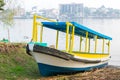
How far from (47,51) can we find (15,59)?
9.81 ft

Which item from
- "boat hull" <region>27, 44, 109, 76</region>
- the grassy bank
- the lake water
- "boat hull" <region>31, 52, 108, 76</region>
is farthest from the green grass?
the lake water

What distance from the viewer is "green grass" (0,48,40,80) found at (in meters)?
15.3

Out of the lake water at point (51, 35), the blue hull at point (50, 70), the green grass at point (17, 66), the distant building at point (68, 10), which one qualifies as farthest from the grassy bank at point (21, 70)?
the distant building at point (68, 10)

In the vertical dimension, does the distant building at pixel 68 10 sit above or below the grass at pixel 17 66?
above

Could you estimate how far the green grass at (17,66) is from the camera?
15270 mm

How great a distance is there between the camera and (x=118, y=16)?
138875mm

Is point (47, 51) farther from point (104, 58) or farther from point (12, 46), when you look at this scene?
point (104, 58)

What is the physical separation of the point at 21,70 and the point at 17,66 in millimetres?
398

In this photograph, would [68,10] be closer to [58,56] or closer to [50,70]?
[50,70]

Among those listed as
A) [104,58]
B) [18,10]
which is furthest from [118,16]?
[104,58]

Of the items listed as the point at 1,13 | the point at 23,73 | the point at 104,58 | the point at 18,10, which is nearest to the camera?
the point at 23,73

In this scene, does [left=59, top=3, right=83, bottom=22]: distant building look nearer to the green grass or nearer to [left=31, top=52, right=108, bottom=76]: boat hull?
the green grass

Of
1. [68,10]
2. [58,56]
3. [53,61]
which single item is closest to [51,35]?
[68,10]

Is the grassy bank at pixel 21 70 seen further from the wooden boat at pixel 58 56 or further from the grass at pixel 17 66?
the wooden boat at pixel 58 56
